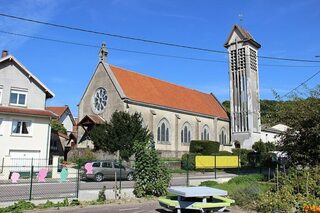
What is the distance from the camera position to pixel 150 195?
640 inches

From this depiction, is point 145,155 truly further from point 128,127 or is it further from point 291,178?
point 128,127

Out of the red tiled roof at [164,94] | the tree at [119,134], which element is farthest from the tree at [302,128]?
the red tiled roof at [164,94]

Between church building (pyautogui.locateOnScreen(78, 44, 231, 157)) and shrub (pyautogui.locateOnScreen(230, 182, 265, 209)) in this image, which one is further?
church building (pyautogui.locateOnScreen(78, 44, 231, 157))

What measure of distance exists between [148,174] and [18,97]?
22.4 m

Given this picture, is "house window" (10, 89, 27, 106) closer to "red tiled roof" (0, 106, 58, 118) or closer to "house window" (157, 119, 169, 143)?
"red tiled roof" (0, 106, 58, 118)

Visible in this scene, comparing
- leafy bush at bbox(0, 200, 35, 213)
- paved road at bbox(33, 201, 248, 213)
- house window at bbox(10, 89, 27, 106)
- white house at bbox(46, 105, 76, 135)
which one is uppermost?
white house at bbox(46, 105, 76, 135)

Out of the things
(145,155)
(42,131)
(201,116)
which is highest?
(201,116)

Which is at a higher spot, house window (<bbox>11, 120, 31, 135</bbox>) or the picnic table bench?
house window (<bbox>11, 120, 31, 135</bbox>)

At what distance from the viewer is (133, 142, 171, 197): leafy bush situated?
1617 cm

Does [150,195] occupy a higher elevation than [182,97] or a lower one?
lower

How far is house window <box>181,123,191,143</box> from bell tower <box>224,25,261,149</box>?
11510 millimetres

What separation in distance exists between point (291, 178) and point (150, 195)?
587 cm

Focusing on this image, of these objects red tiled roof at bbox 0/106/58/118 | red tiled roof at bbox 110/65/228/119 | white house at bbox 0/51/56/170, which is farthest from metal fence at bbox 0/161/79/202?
red tiled roof at bbox 110/65/228/119

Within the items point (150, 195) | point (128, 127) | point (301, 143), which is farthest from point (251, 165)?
point (150, 195)
